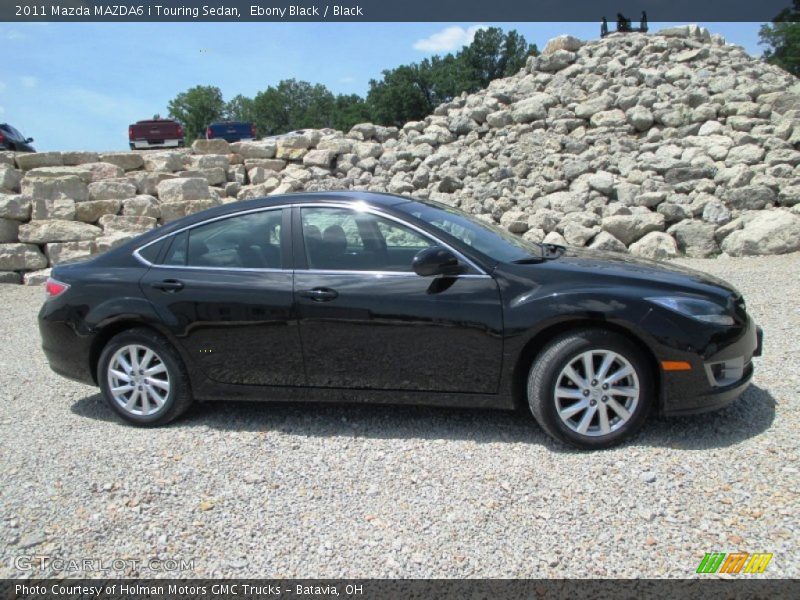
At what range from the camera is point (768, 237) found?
10664 mm

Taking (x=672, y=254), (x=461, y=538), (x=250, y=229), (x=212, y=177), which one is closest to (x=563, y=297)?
(x=461, y=538)

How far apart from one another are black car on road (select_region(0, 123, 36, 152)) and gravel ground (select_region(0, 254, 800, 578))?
2115cm

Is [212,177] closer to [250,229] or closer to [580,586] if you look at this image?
[250,229]

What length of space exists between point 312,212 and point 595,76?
15.6m

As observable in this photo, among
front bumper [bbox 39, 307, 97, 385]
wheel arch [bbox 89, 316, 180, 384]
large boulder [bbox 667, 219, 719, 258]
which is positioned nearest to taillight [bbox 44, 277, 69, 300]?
front bumper [bbox 39, 307, 97, 385]

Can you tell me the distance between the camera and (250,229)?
15.8 ft

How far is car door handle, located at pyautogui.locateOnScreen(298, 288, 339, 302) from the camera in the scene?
4418 mm

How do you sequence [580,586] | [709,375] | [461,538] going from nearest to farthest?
[580,586] < [461,538] < [709,375]

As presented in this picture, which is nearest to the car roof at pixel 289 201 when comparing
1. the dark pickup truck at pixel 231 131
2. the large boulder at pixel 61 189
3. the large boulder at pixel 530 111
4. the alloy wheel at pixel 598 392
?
the alloy wheel at pixel 598 392

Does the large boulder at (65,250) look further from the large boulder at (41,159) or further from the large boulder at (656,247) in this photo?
the large boulder at (656,247)

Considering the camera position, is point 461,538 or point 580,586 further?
point 461,538

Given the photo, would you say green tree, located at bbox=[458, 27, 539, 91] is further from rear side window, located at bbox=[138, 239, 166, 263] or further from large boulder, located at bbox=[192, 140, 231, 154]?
rear side window, located at bbox=[138, 239, 166, 263]

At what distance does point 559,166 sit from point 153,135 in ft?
58.8

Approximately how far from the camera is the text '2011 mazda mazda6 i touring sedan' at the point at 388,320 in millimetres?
4027
